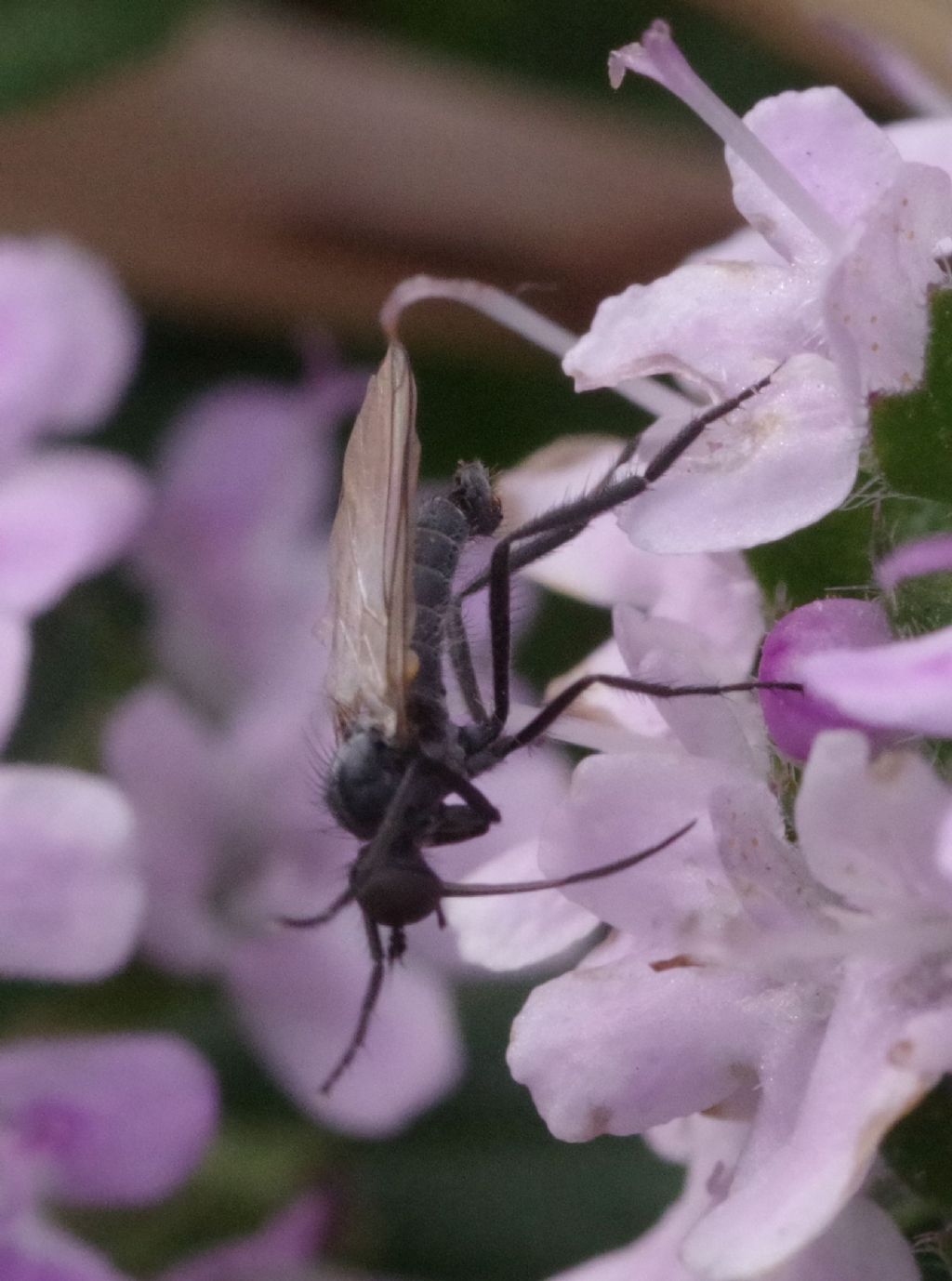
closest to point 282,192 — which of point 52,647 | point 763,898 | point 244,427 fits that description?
point 244,427

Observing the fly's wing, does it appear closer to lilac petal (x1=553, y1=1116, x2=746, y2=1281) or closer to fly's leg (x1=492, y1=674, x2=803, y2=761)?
fly's leg (x1=492, y1=674, x2=803, y2=761)

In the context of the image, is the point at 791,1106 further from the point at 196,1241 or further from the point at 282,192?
the point at 282,192

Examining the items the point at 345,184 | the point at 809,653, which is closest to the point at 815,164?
the point at 809,653

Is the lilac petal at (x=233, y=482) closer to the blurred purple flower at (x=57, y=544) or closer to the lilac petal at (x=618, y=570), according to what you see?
the blurred purple flower at (x=57, y=544)

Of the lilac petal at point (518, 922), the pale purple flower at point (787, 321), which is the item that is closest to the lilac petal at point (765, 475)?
the pale purple flower at point (787, 321)

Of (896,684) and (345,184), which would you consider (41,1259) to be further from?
(345,184)
